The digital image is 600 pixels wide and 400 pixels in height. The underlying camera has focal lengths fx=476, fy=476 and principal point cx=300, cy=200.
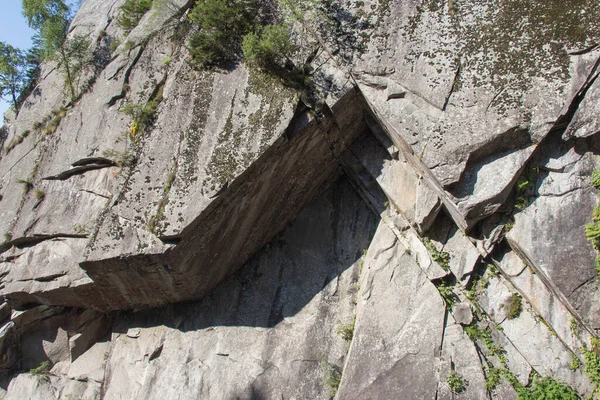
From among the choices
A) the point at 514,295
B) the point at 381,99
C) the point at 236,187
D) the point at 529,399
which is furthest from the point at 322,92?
the point at 529,399

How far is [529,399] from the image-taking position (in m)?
7.31

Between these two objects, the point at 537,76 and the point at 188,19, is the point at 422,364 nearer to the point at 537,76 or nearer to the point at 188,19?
the point at 537,76

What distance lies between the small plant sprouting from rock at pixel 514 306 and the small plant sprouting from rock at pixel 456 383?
130 centimetres

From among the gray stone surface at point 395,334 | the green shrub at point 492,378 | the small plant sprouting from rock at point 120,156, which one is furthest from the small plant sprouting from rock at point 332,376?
the small plant sprouting from rock at point 120,156

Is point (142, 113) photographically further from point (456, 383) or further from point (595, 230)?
point (595, 230)

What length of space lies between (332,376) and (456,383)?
2110mm

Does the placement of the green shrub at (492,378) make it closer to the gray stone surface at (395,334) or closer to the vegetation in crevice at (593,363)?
the gray stone surface at (395,334)

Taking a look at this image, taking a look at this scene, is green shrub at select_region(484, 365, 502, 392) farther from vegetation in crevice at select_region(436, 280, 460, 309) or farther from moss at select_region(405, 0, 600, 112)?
moss at select_region(405, 0, 600, 112)

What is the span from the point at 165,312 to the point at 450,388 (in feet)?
18.4

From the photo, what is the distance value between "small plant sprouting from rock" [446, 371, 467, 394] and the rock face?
0.11 ft

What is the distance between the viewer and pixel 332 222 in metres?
9.80

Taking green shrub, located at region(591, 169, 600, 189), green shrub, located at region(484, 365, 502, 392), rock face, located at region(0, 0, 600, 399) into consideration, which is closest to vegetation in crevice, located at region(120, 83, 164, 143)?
rock face, located at region(0, 0, 600, 399)

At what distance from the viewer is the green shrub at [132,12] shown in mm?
11234

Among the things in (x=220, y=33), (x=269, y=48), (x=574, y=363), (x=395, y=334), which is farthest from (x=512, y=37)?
(x=395, y=334)
